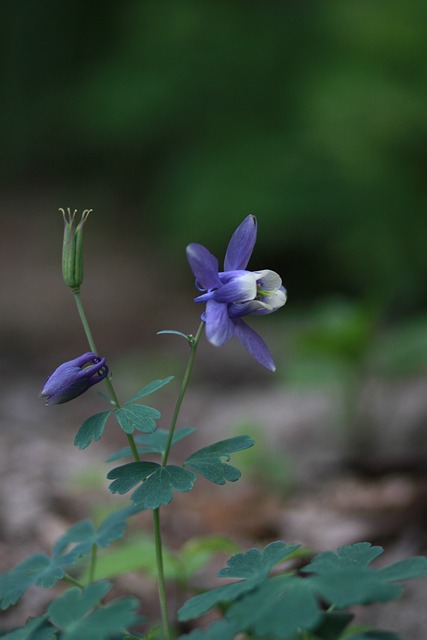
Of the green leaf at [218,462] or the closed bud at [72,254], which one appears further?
the closed bud at [72,254]

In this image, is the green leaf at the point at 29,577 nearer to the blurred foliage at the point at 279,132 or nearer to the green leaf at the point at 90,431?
the green leaf at the point at 90,431

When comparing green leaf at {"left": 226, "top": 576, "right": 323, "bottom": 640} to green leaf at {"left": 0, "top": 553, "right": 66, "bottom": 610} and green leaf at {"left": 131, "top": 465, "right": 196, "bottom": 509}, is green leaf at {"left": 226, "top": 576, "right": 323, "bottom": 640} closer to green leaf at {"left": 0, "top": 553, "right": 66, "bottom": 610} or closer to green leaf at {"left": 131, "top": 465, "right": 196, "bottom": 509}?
green leaf at {"left": 131, "top": 465, "right": 196, "bottom": 509}

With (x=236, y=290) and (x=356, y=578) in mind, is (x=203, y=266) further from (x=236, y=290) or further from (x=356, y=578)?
(x=356, y=578)

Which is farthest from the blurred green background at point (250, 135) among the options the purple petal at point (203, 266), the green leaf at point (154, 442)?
the purple petal at point (203, 266)

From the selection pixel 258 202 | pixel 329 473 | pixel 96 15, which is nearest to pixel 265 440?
pixel 329 473

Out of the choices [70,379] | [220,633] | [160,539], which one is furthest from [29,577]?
[220,633]

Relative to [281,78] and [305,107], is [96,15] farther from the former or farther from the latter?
[305,107]
